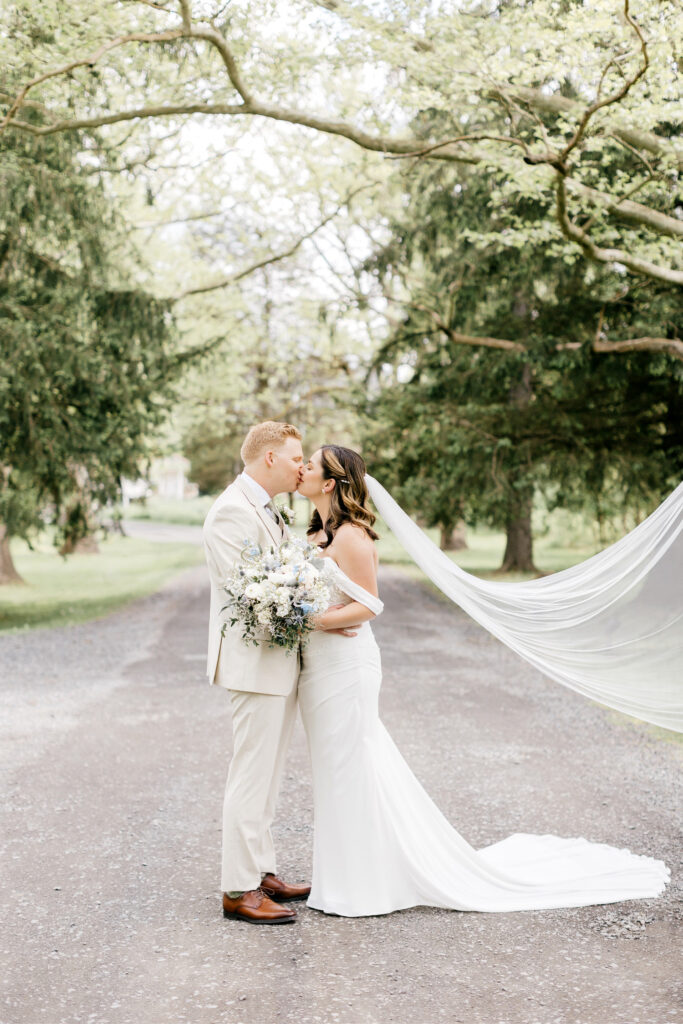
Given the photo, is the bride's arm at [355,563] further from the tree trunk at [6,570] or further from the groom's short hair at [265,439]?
the tree trunk at [6,570]

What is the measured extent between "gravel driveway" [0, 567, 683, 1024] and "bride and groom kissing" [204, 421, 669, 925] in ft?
0.48

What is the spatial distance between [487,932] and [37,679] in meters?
8.42

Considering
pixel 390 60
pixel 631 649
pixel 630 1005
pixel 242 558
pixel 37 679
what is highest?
pixel 390 60

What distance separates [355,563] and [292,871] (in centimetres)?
171

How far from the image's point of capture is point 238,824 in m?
4.65

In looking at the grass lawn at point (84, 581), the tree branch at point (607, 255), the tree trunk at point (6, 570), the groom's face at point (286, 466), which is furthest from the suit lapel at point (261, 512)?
the tree trunk at point (6, 570)

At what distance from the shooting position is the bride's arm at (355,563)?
15.8 feet

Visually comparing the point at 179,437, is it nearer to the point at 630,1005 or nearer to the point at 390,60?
the point at 390,60

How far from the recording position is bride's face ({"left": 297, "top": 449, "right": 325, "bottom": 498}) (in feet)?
16.2

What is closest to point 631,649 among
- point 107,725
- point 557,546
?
point 107,725

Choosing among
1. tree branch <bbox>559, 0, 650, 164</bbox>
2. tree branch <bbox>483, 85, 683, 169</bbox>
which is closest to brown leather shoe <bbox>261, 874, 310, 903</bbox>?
tree branch <bbox>559, 0, 650, 164</bbox>

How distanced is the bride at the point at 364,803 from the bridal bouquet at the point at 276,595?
231mm

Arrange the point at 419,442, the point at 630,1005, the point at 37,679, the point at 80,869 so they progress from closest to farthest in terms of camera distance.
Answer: the point at 630,1005 < the point at 80,869 < the point at 37,679 < the point at 419,442

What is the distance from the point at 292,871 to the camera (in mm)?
5254
